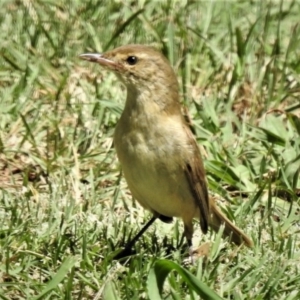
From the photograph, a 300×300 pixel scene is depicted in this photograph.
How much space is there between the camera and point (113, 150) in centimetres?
799

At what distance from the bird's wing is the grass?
21cm

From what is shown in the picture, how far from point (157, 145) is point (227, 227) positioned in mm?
763

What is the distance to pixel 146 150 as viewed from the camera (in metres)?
6.46

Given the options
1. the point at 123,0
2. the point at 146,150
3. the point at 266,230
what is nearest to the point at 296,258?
the point at 266,230

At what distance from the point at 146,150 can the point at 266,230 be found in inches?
41.5

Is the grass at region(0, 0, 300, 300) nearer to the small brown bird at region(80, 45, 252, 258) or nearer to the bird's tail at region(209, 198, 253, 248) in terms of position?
the bird's tail at region(209, 198, 253, 248)

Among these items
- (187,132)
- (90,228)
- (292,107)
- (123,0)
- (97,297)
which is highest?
(123,0)

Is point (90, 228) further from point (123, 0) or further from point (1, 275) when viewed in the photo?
point (123, 0)

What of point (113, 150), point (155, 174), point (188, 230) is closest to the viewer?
point (155, 174)

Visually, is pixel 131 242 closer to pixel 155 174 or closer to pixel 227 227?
pixel 155 174

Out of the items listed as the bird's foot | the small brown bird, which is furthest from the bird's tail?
the bird's foot

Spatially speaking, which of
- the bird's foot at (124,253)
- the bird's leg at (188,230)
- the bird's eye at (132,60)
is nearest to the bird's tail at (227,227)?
the bird's leg at (188,230)

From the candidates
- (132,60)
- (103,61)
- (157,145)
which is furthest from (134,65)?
(157,145)

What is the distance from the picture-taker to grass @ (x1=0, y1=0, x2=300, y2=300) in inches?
243
